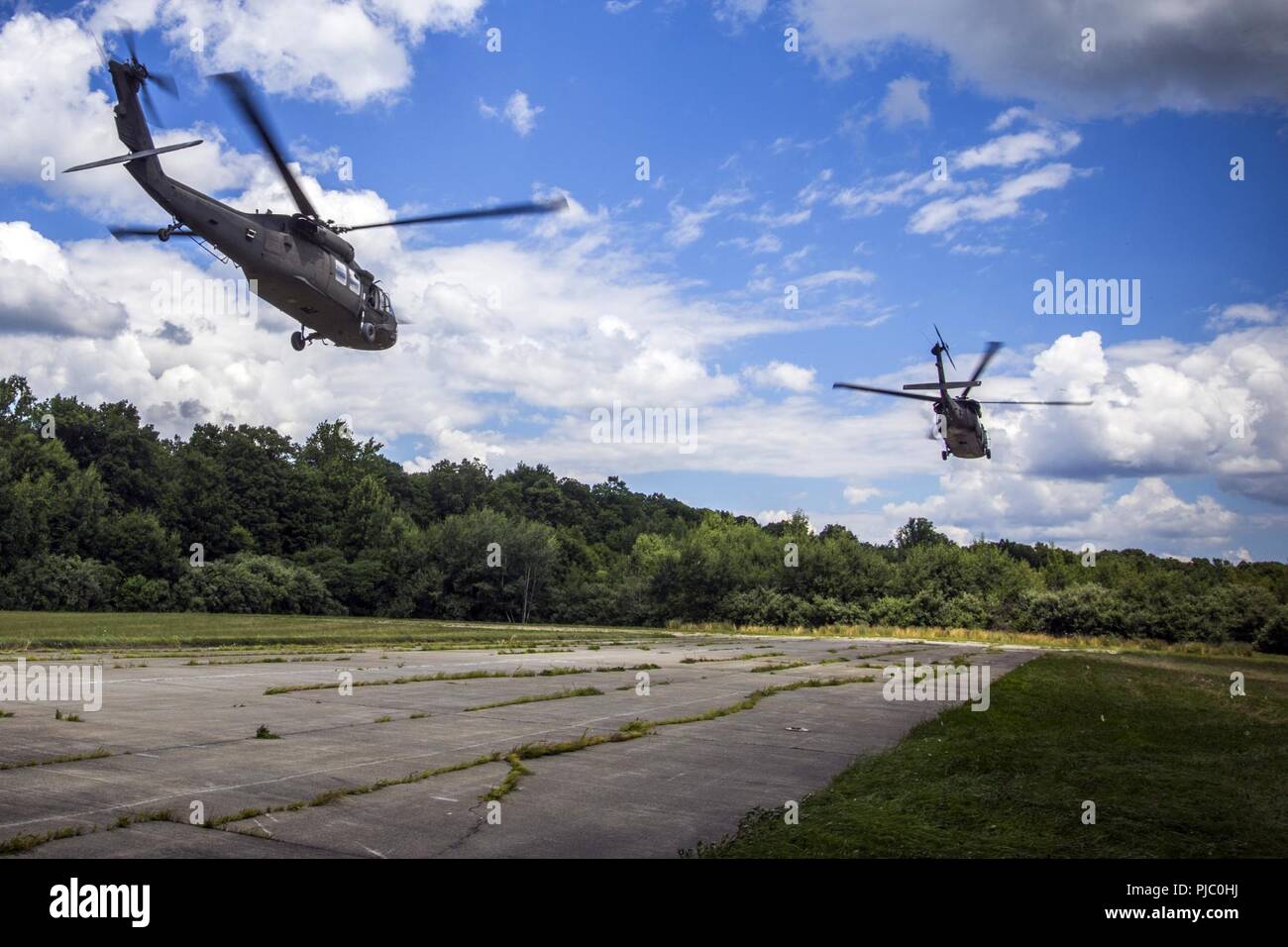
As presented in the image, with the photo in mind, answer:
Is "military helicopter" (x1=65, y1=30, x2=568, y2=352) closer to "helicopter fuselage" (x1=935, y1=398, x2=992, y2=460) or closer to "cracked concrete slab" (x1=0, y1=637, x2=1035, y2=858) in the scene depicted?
"cracked concrete slab" (x1=0, y1=637, x2=1035, y2=858)

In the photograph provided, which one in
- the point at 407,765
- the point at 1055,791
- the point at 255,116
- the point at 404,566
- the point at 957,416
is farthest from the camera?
the point at 404,566

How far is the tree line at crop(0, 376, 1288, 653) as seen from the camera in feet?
216

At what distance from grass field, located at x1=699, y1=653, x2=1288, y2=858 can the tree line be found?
158 ft

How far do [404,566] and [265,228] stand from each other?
7065 cm

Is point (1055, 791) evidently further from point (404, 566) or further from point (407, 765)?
point (404, 566)

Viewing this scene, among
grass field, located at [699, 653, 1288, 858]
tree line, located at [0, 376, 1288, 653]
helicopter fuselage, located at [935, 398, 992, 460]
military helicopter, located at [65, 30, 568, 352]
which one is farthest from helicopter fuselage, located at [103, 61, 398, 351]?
tree line, located at [0, 376, 1288, 653]

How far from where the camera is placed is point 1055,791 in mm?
10383

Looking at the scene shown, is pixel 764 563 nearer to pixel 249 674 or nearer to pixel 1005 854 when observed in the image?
pixel 249 674

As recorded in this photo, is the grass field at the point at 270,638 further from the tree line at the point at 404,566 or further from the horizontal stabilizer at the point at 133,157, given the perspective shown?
the horizontal stabilizer at the point at 133,157

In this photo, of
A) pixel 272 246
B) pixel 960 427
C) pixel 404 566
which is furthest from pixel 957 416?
pixel 404 566

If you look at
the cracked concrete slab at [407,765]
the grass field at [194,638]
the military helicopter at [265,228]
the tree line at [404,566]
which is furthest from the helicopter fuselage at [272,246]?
the tree line at [404,566]

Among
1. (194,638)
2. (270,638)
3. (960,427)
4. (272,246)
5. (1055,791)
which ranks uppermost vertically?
(272,246)

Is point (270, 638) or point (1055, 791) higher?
point (1055, 791)

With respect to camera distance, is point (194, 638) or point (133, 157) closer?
point (133, 157)
